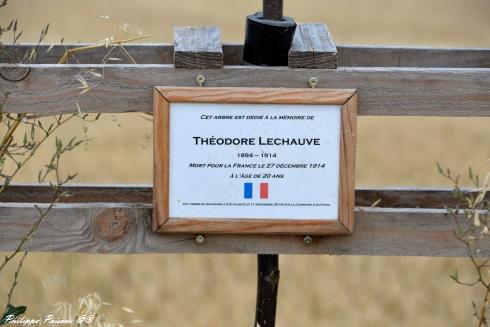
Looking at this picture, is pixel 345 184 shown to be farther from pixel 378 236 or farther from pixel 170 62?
pixel 170 62

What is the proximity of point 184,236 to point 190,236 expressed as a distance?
0.02 m

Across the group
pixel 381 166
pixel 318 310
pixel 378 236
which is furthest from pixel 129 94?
pixel 381 166

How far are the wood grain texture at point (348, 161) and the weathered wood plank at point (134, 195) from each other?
2.49 feet

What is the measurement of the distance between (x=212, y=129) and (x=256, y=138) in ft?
0.45

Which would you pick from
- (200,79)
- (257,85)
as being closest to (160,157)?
(200,79)

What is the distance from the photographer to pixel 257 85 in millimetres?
3377

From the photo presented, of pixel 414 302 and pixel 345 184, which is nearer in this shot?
pixel 345 184

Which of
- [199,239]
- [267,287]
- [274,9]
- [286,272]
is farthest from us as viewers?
[286,272]

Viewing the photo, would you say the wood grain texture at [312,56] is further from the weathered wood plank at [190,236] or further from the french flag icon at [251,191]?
the weathered wood plank at [190,236]

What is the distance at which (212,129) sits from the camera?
3.33m

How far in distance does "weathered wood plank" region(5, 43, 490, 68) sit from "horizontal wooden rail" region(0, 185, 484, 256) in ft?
2.19

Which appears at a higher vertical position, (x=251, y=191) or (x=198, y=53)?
(x=198, y=53)

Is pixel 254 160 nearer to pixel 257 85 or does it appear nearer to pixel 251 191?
pixel 251 191

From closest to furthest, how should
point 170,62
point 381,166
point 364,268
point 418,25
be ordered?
point 170,62 < point 364,268 < point 381,166 < point 418,25
